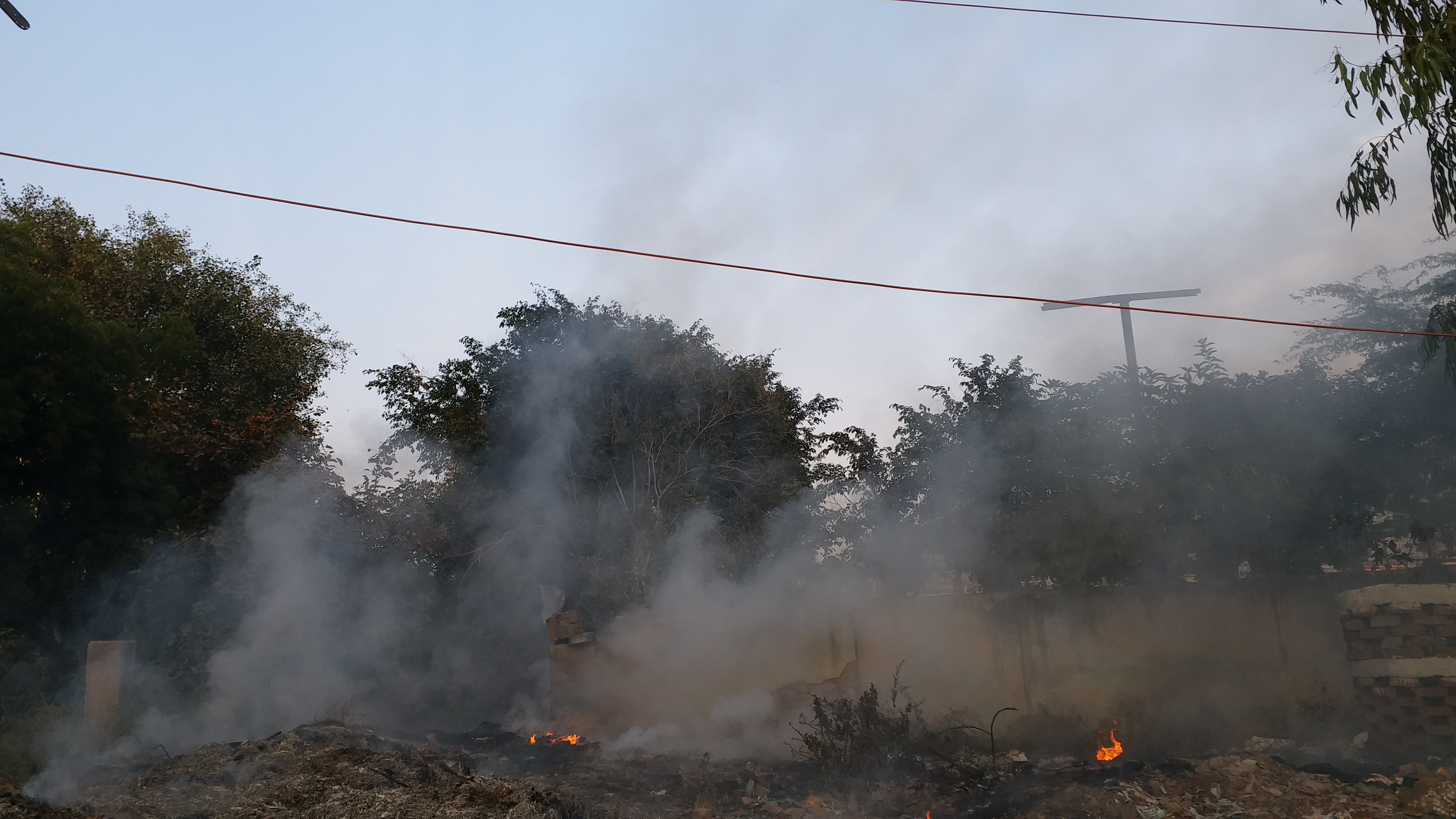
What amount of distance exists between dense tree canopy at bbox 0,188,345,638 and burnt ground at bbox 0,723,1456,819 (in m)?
5.68

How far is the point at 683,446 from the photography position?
15.5 m

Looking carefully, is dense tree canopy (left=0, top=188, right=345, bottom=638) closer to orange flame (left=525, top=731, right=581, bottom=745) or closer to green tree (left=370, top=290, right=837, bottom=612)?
green tree (left=370, top=290, right=837, bottom=612)

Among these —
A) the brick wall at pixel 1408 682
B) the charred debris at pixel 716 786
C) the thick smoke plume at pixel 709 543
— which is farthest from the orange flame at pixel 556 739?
the brick wall at pixel 1408 682

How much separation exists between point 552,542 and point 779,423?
439cm

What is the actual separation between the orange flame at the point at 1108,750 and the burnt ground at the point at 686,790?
310mm

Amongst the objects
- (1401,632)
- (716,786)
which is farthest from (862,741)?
(1401,632)

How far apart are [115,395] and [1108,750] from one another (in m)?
13.4

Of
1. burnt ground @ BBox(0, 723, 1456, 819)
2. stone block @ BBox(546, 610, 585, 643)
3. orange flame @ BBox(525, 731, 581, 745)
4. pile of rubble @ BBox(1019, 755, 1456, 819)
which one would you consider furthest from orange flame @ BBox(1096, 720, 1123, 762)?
stone block @ BBox(546, 610, 585, 643)

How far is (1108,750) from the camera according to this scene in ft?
31.1

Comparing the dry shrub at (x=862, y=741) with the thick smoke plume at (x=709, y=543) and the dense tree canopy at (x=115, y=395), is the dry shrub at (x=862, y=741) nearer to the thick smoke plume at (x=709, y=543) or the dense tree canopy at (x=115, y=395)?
the thick smoke plume at (x=709, y=543)

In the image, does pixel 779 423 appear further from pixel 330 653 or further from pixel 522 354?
pixel 330 653

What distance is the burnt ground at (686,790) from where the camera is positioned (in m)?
6.61

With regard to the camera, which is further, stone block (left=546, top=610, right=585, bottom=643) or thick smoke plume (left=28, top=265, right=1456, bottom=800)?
stone block (left=546, top=610, right=585, bottom=643)

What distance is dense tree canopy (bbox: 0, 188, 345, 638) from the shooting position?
12117mm
